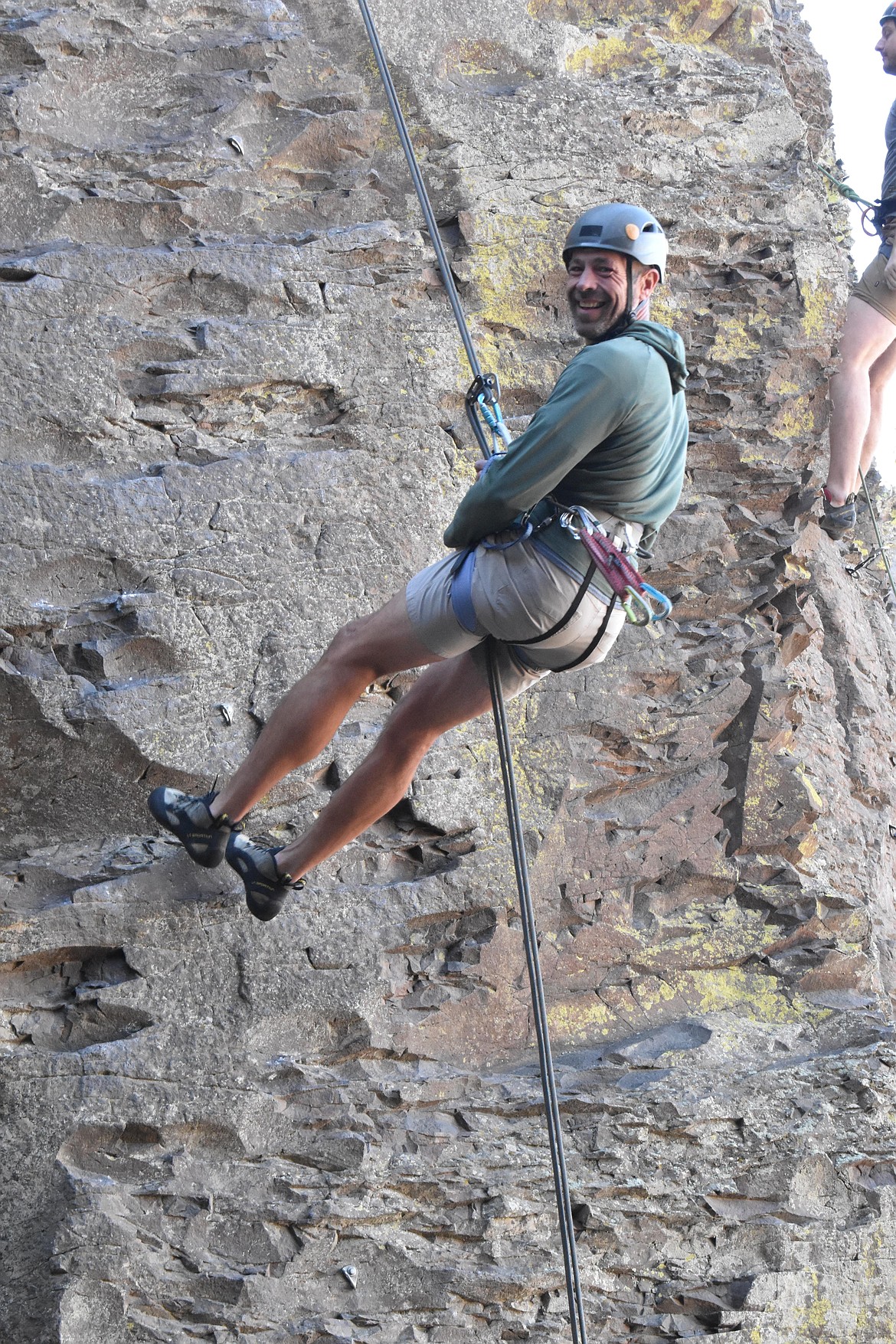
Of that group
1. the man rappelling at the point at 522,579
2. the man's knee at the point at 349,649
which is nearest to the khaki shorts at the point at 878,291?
the man rappelling at the point at 522,579

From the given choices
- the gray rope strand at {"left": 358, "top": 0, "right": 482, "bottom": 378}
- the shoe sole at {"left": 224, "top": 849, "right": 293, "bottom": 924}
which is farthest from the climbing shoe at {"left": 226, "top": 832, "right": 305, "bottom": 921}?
the gray rope strand at {"left": 358, "top": 0, "right": 482, "bottom": 378}

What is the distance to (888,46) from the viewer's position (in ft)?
19.9

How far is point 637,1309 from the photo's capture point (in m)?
4.67

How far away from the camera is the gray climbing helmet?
373 cm

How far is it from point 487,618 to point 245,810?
3.11 feet

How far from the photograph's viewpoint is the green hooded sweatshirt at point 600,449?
3525mm

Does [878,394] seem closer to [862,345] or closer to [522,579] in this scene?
[862,345]

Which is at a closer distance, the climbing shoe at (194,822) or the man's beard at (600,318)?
the man's beard at (600,318)

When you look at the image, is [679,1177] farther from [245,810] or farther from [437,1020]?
[245,810]

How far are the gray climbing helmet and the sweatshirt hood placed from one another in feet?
0.62

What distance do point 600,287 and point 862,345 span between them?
2.78 metres

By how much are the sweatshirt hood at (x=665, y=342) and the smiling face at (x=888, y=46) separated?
305 cm

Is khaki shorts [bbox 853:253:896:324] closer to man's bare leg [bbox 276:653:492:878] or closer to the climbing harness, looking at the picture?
the climbing harness

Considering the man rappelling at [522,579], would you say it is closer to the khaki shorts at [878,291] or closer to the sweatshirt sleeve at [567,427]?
the sweatshirt sleeve at [567,427]
